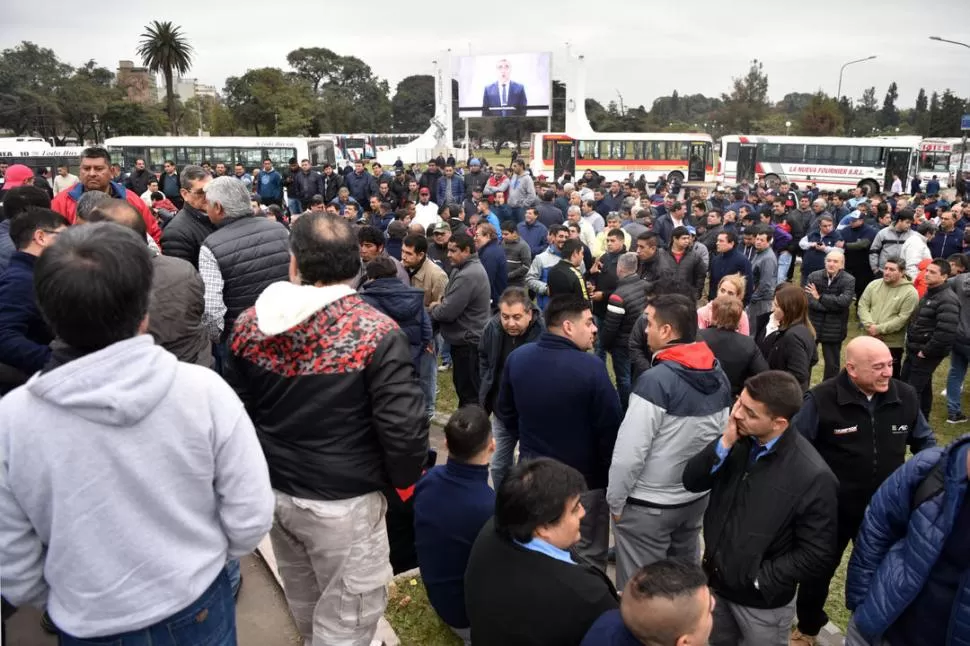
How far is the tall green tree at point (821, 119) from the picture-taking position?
53.8 meters

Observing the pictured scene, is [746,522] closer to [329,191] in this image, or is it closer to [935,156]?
[329,191]

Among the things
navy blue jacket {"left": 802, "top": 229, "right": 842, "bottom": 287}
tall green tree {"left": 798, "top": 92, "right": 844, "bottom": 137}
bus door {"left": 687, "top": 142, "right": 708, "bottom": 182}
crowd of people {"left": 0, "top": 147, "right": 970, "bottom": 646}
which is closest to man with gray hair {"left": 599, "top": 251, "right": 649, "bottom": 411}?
crowd of people {"left": 0, "top": 147, "right": 970, "bottom": 646}

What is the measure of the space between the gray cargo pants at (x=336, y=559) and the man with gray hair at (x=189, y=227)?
2.41m

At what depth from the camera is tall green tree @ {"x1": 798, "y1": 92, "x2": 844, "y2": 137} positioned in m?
53.8

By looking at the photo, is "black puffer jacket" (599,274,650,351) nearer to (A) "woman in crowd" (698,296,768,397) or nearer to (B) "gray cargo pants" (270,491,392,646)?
(A) "woman in crowd" (698,296,768,397)

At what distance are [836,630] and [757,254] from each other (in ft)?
17.2

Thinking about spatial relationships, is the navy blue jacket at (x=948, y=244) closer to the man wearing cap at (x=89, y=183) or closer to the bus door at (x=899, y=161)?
the man wearing cap at (x=89, y=183)

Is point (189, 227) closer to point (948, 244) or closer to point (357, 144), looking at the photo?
point (948, 244)

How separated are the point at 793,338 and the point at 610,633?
134 inches

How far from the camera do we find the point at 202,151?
29.0 meters

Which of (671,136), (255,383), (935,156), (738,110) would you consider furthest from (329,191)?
(738,110)

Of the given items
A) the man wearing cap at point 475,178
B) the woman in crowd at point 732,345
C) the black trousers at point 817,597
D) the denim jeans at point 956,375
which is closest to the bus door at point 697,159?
the man wearing cap at point 475,178

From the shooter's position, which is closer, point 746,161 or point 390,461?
point 390,461

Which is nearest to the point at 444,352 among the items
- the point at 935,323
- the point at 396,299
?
the point at 396,299
